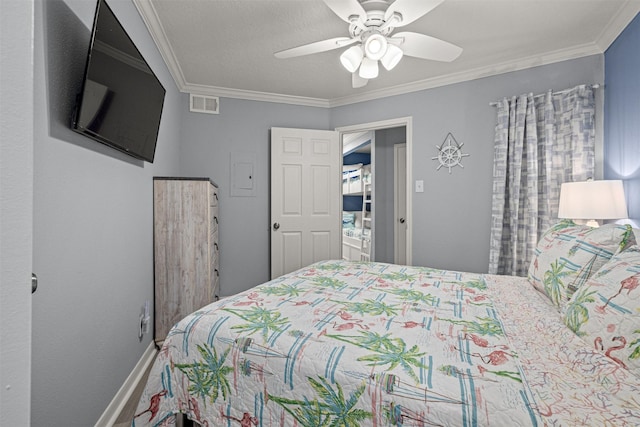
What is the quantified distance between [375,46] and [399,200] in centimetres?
299

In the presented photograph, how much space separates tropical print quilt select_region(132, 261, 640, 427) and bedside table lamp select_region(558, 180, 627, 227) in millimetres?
1002

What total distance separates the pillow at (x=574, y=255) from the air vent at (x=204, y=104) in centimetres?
343

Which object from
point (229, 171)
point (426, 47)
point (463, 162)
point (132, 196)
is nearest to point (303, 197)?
point (229, 171)

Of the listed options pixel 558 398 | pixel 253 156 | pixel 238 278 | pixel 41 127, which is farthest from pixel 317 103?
pixel 558 398

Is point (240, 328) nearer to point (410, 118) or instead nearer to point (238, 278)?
point (238, 278)

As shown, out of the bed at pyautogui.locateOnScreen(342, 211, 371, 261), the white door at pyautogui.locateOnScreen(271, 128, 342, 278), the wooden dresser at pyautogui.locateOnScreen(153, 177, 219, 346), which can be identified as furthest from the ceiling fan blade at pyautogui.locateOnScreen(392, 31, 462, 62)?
the bed at pyautogui.locateOnScreen(342, 211, 371, 261)

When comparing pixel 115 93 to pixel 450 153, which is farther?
pixel 450 153

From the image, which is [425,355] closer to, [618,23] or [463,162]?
[463,162]

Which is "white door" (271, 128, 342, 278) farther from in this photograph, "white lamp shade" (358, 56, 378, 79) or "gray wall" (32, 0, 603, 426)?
"white lamp shade" (358, 56, 378, 79)

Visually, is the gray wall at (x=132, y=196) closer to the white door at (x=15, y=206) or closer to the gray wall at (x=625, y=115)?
the gray wall at (x=625, y=115)

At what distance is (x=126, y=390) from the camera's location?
193cm

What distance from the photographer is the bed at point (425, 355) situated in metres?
0.83

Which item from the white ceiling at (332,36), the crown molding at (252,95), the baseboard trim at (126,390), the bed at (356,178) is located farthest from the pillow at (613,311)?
the bed at (356,178)

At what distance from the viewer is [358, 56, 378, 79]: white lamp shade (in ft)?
7.06
